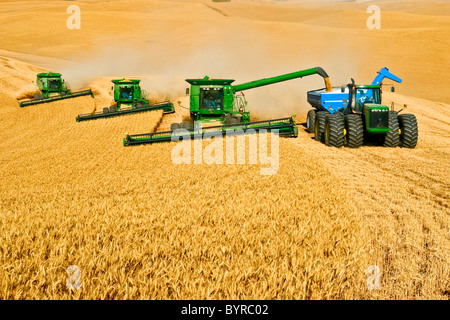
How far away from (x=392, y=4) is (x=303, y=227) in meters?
122

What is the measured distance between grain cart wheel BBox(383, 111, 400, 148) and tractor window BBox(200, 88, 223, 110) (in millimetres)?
5735

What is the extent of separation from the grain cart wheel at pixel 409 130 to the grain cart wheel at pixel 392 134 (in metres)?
0.21

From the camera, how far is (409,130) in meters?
11.2

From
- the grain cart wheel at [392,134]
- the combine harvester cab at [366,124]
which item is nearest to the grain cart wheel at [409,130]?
the combine harvester cab at [366,124]

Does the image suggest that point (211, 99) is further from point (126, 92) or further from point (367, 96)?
point (126, 92)

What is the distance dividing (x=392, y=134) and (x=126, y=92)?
44.2 feet

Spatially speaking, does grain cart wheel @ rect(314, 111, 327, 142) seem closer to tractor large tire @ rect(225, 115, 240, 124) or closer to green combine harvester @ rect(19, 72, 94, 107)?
tractor large tire @ rect(225, 115, 240, 124)

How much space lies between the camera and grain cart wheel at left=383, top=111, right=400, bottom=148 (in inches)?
440

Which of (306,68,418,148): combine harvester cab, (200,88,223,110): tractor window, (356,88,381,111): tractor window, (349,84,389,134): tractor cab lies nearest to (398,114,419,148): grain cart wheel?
(306,68,418,148): combine harvester cab

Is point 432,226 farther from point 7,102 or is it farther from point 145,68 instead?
point 145,68

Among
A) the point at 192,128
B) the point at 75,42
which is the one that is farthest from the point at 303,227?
the point at 75,42

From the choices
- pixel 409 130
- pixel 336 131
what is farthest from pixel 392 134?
pixel 336 131

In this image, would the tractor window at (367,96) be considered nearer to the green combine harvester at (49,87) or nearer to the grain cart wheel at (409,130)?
the grain cart wheel at (409,130)

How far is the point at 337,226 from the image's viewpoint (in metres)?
4.66
